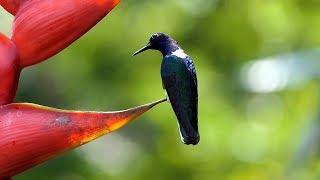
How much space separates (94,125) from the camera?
143cm

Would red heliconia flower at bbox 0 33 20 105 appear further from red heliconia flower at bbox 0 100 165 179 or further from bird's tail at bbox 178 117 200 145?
bird's tail at bbox 178 117 200 145

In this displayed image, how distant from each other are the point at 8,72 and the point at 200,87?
267cm

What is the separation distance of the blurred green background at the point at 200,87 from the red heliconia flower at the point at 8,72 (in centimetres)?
223

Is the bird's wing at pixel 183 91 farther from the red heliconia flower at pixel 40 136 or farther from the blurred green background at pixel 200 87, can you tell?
the blurred green background at pixel 200 87

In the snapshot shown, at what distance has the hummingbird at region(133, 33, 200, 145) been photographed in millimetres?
Answer: 1373

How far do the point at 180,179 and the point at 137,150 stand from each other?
28cm

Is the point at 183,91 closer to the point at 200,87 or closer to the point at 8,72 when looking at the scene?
the point at 8,72

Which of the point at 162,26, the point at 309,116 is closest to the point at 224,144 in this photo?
the point at 162,26

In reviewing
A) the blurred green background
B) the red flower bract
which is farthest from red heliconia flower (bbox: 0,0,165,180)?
the blurred green background

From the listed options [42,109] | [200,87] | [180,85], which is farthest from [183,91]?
[200,87]

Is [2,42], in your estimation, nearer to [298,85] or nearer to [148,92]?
[298,85]

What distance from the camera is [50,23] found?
1464 millimetres

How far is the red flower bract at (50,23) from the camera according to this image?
145 centimetres

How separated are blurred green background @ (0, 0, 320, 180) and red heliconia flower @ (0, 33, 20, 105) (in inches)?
87.7
